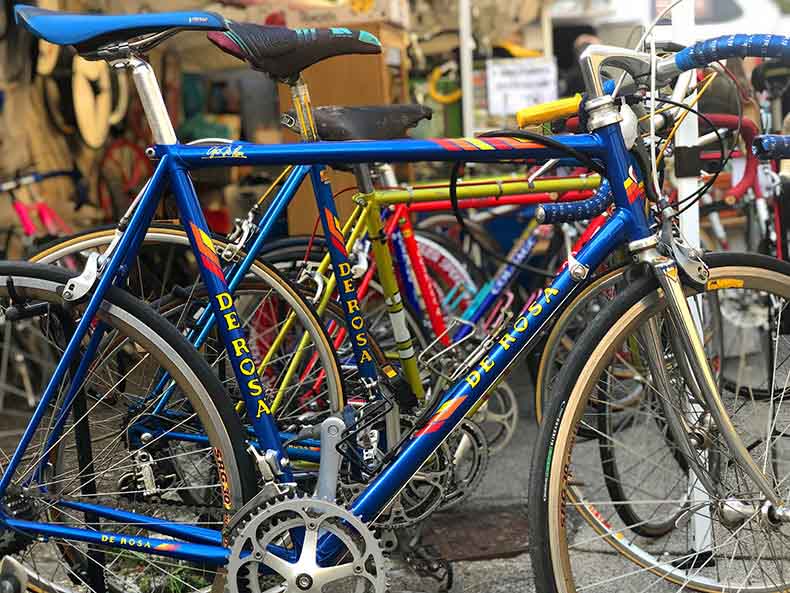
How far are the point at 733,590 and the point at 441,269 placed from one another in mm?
2157

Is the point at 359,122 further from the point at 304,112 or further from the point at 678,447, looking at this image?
the point at 678,447

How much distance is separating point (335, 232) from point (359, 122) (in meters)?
0.32

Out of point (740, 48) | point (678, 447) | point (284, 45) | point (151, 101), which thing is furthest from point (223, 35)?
point (678, 447)

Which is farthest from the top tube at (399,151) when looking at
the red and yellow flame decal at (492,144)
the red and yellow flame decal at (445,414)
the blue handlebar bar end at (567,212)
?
the red and yellow flame decal at (445,414)

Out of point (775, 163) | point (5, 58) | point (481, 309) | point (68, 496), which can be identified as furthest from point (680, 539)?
point (5, 58)

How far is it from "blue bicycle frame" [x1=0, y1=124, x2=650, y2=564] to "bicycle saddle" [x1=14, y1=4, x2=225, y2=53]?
10.9 inches

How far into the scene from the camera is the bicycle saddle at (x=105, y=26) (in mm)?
2125

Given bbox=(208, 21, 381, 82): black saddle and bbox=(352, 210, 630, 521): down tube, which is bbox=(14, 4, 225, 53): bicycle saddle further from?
bbox=(352, 210, 630, 521): down tube

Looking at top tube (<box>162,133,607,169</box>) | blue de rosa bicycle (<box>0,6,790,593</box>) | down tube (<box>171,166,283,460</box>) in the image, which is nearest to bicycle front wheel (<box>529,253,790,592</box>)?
blue de rosa bicycle (<box>0,6,790,593</box>)

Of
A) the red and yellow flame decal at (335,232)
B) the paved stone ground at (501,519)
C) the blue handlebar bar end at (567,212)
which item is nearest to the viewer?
the blue handlebar bar end at (567,212)

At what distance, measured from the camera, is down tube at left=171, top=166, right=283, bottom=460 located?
2203 mm

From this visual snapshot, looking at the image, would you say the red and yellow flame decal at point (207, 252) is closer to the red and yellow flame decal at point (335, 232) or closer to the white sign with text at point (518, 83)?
the red and yellow flame decal at point (335, 232)

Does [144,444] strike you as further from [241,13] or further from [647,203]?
[241,13]

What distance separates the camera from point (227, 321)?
2217 mm
